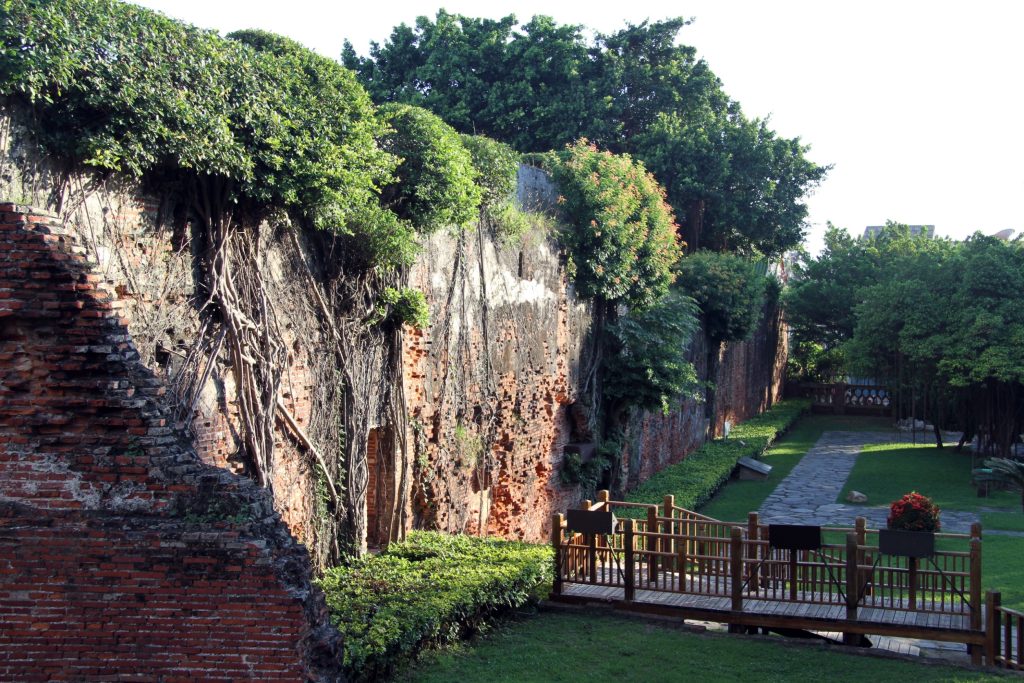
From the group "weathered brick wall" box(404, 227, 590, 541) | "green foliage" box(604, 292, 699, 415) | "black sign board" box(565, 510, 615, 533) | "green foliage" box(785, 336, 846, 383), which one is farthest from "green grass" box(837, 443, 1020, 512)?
"green foliage" box(785, 336, 846, 383)

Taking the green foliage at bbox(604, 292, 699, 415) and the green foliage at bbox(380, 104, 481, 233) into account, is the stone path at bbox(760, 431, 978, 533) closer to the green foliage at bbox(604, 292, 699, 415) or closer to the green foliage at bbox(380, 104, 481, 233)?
the green foliage at bbox(604, 292, 699, 415)

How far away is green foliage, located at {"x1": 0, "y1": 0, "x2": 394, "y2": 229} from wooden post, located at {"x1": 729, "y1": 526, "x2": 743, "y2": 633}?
15.5 ft

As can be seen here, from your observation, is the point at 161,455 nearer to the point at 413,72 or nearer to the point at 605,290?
the point at 605,290

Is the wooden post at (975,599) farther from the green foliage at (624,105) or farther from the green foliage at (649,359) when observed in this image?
the green foliage at (624,105)

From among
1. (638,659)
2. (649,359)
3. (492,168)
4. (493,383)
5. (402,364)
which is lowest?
(638,659)

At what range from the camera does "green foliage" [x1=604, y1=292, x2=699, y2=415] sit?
16.3 m

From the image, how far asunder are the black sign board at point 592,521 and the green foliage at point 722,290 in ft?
42.1

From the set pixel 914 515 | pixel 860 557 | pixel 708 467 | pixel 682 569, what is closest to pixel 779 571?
pixel 860 557

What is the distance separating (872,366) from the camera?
24641 mm

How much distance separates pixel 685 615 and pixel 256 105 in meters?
6.16

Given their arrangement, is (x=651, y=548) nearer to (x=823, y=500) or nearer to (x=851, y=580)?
(x=851, y=580)

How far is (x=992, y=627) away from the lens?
28.9ft

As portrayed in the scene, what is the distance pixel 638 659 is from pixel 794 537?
2.12 meters

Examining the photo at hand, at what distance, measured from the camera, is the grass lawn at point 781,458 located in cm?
1784
